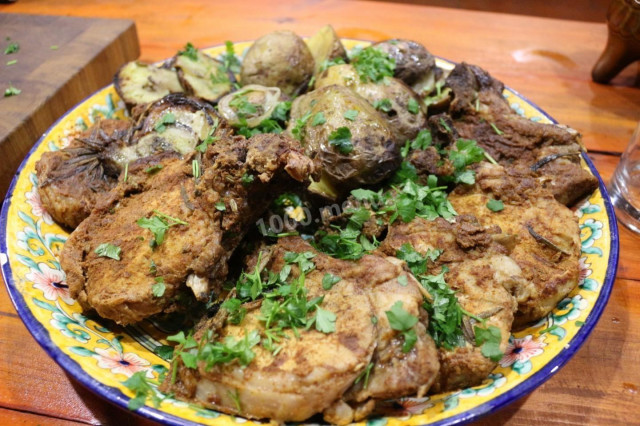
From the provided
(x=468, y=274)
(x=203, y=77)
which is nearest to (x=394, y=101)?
(x=468, y=274)

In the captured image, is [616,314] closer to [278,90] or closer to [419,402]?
[419,402]

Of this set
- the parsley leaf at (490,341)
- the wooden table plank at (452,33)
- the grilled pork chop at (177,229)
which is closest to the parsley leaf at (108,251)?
the grilled pork chop at (177,229)

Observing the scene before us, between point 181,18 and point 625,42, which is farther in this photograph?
point 181,18

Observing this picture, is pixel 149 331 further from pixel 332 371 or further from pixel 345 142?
pixel 345 142

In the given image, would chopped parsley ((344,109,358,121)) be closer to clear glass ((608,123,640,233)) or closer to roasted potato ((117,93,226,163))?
roasted potato ((117,93,226,163))

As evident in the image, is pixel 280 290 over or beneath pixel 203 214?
beneath

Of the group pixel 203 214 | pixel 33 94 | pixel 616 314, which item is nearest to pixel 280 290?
pixel 203 214

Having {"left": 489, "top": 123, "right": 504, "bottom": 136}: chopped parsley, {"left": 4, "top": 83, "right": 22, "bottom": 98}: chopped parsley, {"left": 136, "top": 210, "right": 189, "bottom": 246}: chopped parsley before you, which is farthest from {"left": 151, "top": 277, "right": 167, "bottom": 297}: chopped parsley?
{"left": 4, "top": 83, "right": 22, "bottom": 98}: chopped parsley
